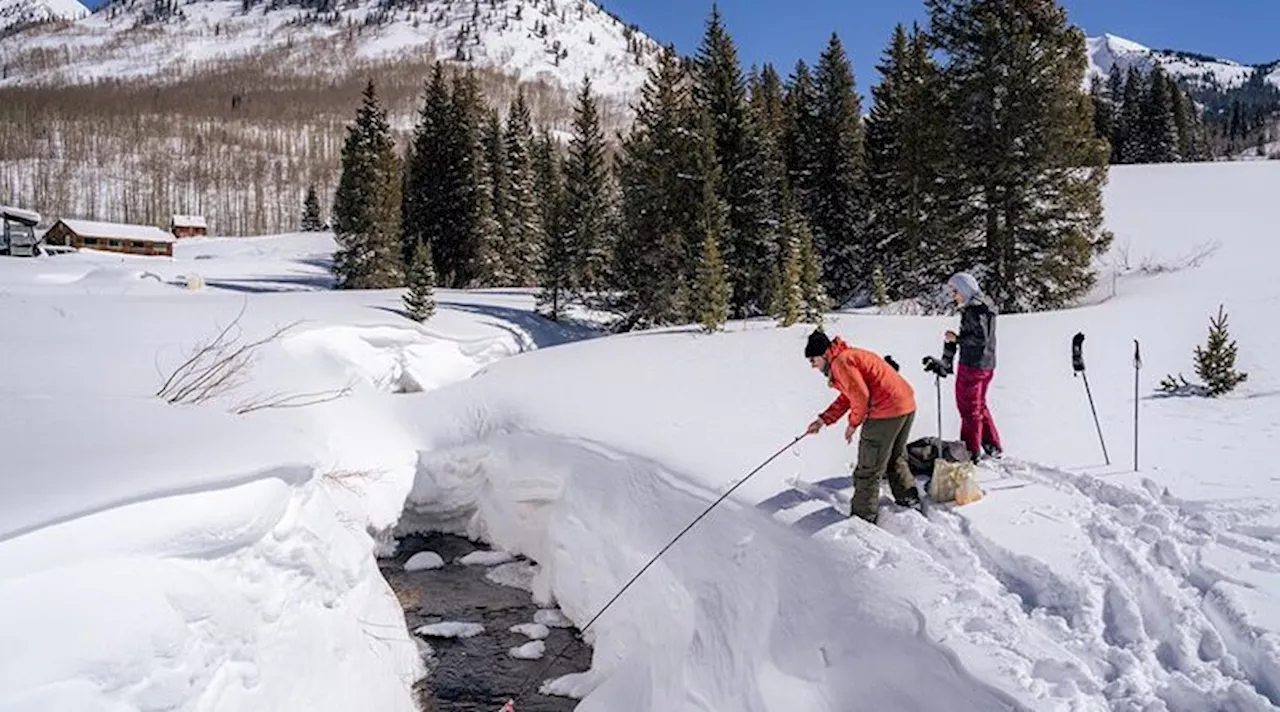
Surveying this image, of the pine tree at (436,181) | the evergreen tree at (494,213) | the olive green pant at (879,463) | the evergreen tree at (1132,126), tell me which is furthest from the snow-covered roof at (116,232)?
the evergreen tree at (1132,126)

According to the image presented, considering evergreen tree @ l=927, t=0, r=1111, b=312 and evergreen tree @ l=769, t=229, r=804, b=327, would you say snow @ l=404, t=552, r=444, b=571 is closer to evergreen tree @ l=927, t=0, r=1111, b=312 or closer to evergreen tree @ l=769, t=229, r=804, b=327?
evergreen tree @ l=769, t=229, r=804, b=327

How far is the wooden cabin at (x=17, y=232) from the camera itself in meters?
38.4

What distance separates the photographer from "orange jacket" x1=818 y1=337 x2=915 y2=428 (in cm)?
558

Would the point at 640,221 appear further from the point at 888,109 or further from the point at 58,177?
the point at 58,177

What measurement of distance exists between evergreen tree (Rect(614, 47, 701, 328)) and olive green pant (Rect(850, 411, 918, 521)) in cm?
1366

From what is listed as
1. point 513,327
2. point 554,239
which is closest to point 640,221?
point 554,239

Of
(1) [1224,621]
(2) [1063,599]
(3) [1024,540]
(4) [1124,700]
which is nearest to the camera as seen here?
(4) [1124,700]

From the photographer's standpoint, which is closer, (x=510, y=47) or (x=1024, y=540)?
(x=1024, y=540)

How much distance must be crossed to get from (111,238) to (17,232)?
25171mm

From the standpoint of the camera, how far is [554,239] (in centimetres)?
2278

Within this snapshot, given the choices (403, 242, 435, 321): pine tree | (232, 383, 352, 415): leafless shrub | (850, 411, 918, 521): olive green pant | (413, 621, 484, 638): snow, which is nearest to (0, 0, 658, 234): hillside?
(403, 242, 435, 321): pine tree

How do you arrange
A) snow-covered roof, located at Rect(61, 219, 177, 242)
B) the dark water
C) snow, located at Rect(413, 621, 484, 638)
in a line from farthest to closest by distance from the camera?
snow-covered roof, located at Rect(61, 219, 177, 242) < snow, located at Rect(413, 621, 484, 638) < the dark water

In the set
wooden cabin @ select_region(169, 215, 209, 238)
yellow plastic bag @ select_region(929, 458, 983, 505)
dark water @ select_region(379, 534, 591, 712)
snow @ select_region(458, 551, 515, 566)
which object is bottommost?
dark water @ select_region(379, 534, 591, 712)

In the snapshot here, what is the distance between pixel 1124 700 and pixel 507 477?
25.7ft
